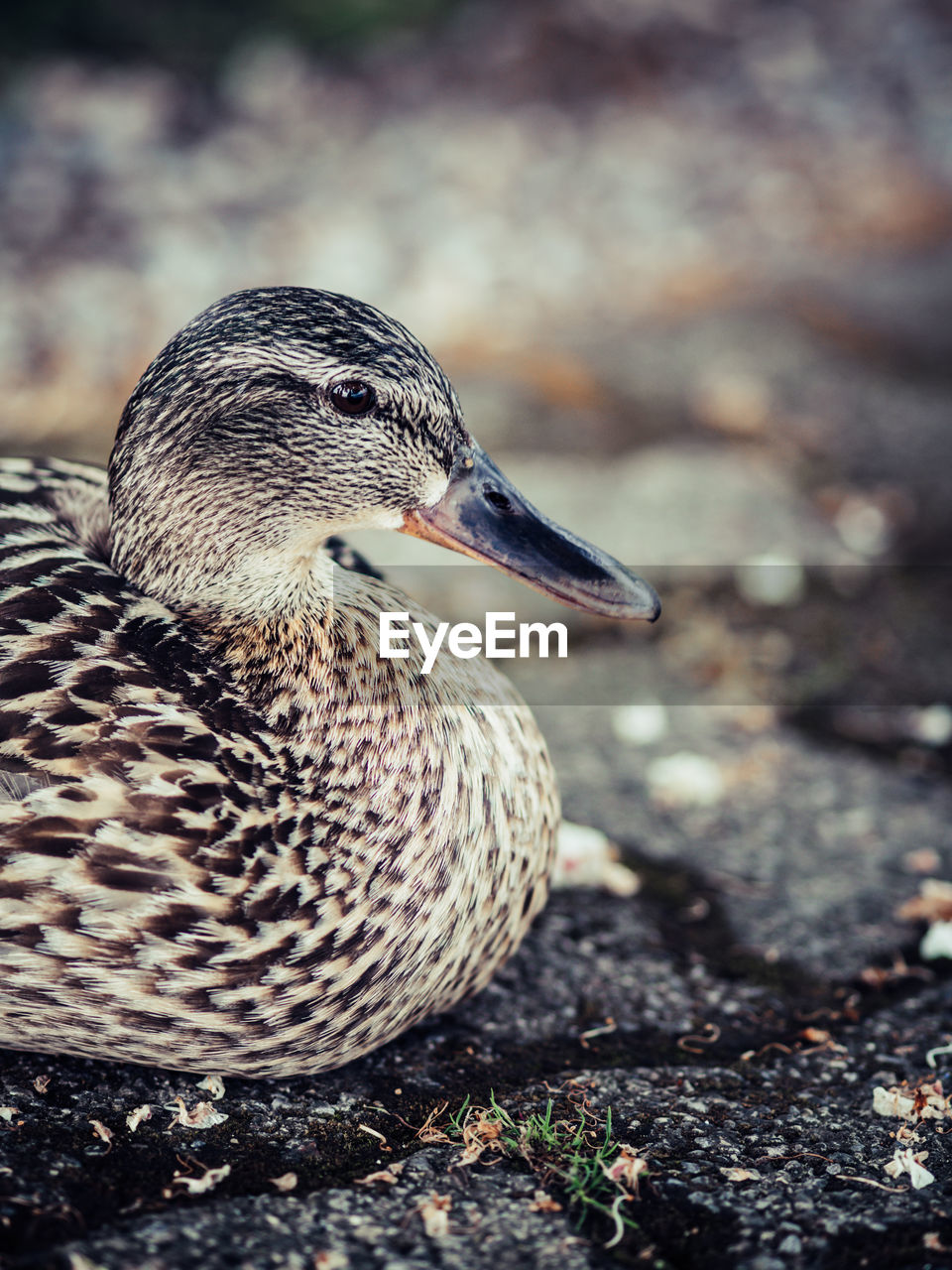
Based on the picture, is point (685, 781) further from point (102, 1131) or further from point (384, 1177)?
point (102, 1131)

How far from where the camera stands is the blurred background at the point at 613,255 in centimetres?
464

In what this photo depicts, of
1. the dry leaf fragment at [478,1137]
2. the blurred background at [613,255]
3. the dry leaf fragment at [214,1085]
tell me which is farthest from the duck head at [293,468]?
the blurred background at [613,255]

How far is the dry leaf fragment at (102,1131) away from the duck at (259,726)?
12cm

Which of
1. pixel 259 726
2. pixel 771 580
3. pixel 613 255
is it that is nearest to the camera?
pixel 259 726

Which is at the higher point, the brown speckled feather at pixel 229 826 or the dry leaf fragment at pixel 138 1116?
the brown speckled feather at pixel 229 826

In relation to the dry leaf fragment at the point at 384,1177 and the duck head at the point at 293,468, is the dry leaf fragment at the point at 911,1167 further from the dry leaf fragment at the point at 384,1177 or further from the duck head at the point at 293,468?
the duck head at the point at 293,468

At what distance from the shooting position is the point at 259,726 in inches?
90.0

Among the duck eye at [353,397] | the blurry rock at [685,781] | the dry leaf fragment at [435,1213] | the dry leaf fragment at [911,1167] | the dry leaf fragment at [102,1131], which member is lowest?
the dry leaf fragment at [435,1213]

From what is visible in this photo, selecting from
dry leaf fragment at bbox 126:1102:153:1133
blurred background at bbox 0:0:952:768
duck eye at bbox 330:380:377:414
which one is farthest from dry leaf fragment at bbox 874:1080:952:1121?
duck eye at bbox 330:380:377:414

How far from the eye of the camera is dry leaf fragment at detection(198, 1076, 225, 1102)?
90.8 inches

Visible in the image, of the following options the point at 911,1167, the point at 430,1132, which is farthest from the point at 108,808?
the point at 911,1167

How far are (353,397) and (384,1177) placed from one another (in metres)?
1.41

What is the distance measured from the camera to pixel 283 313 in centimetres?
230

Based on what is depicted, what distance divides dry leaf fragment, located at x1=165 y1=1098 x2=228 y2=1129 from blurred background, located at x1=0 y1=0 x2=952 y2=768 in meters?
2.15
